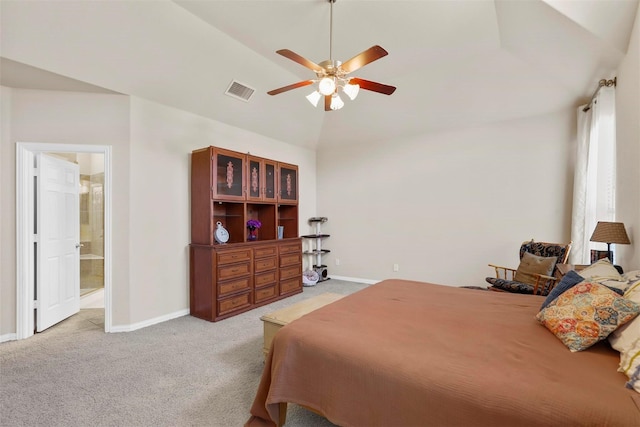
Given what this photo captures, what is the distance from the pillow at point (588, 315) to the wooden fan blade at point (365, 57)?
186cm

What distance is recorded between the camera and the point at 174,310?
3.74 m

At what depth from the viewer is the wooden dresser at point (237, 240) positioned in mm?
3688

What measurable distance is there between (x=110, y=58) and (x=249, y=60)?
1.42 meters

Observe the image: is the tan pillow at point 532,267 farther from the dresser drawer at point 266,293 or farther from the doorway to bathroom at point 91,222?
the doorway to bathroom at point 91,222

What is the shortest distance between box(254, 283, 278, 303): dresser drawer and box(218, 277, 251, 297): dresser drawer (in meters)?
0.21

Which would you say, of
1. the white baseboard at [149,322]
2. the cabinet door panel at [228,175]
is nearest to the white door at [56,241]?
the white baseboard at [149,322]

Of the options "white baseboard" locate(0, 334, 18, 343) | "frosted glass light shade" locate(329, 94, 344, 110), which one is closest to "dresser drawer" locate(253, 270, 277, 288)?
"white baseboard" locate(0, 334, 18, 343)

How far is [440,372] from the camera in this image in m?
1.22

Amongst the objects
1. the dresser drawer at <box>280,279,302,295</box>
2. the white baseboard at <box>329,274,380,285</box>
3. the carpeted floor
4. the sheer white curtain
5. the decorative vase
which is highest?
the sheer white curtain

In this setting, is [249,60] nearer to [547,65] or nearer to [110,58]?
[110,58]

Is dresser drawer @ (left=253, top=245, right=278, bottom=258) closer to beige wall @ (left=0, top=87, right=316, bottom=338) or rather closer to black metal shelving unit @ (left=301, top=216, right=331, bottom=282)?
beige wall @ (left=0, top=87, right=316, bottom=338)

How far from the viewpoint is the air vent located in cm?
386

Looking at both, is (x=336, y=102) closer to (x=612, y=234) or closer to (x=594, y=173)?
(x=612, y=234)

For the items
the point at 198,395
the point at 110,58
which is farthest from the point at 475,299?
the point at 110,58
